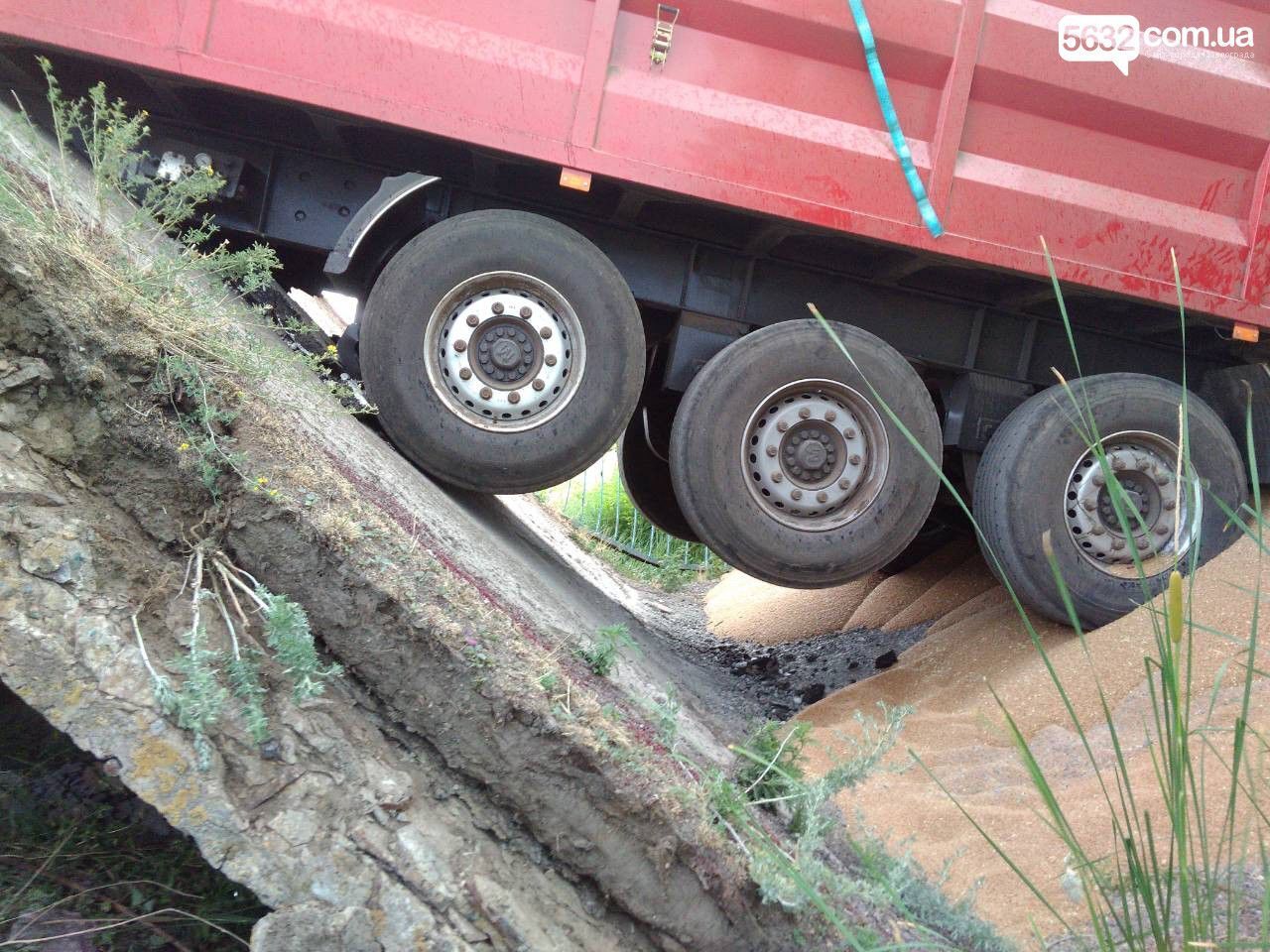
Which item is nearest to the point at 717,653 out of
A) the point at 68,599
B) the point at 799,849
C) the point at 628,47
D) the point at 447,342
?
the point at 447,342

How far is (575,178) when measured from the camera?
11.6ft

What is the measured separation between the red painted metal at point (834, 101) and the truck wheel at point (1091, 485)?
18.7 inches

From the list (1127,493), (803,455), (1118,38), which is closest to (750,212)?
(803,455)

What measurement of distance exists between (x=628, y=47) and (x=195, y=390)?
7.49 feet

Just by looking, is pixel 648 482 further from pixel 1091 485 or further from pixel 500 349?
pixel 1091 485

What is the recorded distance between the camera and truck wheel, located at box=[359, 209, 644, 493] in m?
3.65

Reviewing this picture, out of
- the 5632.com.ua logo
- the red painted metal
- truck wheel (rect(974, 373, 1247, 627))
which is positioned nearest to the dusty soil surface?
truck wheel (rect(974, 373, 1247, 627))

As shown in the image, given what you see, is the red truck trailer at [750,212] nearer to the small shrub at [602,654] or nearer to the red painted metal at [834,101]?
the red painted metal at [834,101]

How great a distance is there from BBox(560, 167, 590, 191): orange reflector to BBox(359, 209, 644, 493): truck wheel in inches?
9.1

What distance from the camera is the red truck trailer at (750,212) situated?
3.52 meters

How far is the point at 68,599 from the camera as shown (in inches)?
71.1

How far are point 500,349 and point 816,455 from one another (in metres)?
1.32

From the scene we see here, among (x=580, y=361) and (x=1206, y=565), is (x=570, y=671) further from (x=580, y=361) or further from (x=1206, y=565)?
(x=1206, y=565)

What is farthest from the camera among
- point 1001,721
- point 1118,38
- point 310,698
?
point 1118,38
